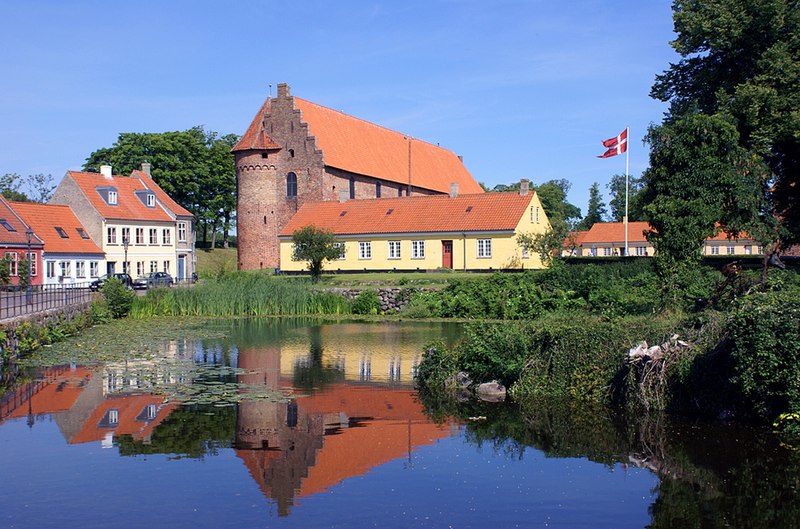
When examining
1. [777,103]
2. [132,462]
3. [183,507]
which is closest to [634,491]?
[183,507]

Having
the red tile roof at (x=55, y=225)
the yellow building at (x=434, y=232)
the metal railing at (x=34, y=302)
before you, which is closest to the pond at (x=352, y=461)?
the metal railing at (x=34, y=302)

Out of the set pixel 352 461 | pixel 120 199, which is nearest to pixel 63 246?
pixel 120 199

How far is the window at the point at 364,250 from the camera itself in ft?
168

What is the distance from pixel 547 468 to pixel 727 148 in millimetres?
15302

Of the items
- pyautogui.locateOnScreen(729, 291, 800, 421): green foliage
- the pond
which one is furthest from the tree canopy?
pyautogui.locateOnScreen(729, 291, 800, 421): green foliage

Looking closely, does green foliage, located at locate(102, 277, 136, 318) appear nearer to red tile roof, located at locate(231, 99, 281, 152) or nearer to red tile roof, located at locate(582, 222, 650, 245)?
red tile roof, located at locate(231, 99, 281, 152)

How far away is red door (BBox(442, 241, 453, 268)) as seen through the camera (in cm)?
4923

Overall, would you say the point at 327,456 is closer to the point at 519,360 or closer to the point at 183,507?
the point at 183,507

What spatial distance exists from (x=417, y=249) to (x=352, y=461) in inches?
1531

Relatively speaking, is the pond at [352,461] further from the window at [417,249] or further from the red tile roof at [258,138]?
the red tile roof at [258,138]

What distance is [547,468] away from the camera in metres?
11.0

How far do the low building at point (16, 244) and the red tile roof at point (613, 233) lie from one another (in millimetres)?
66632

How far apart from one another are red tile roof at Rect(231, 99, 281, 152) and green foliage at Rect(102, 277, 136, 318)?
27.6 m

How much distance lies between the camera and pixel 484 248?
48.3 meters
